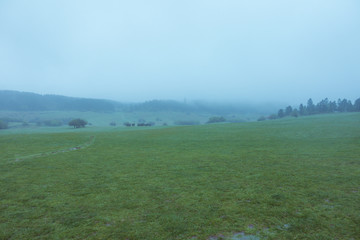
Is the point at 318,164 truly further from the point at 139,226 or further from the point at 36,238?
the point at 36,238

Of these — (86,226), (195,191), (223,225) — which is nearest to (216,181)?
(195,191)

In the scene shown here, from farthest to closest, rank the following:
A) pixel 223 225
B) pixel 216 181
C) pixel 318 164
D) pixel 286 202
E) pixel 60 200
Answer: pixel 318 164 < pixel 216 181 < pixel 60 200 < pixel 286 202 < pixel 223 225

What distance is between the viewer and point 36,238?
7020mm

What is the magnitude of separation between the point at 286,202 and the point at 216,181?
4668 millimetres

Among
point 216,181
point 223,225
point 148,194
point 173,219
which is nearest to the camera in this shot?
point 223,225

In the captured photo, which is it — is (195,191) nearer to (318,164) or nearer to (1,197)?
(1,197)

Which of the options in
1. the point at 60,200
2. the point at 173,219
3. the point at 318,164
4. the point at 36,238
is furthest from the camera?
the point at 318,164

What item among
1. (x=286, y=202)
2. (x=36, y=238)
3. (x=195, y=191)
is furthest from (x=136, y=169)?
(x=286, y=202)

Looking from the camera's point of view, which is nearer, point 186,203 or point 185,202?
point 186,203

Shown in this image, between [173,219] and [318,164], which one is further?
[318,164]

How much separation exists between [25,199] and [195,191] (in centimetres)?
1010

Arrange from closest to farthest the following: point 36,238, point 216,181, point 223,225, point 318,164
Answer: point 36,238 < point 223,225 < point 216,181 < point 318,164

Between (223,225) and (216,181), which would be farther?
(216,181)

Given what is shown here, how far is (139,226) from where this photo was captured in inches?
301
